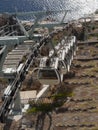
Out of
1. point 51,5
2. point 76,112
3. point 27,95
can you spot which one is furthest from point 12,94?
point 51,5

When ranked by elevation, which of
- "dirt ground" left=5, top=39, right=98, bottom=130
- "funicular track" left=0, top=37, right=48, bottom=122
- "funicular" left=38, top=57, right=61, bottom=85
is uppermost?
"funicular track" left=0, top=37, right=48, bottom=122

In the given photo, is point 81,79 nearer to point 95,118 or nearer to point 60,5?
point 95,118

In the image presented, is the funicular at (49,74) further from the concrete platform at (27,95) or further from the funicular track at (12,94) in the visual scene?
the concrete platform at (27,95)

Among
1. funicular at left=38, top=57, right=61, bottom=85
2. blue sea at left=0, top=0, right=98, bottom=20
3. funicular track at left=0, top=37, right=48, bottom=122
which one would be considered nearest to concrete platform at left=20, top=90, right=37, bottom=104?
funicular at left=38, top=57, right=61, bottom=85

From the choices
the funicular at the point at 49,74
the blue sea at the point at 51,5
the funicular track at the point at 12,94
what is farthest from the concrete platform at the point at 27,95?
the blue sea at the point at 51,5

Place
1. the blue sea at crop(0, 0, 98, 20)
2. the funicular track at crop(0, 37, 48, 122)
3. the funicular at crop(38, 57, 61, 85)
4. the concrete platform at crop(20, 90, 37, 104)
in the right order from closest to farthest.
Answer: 1. the funicular track at crop(0, 37, 48, 122)
2. the funicular at crop(38, 57, 61, 85)
3. the concrete platform at crop(20, 90, 37, 104)
4. the blue sea at crop(0, 0, 98, 20)

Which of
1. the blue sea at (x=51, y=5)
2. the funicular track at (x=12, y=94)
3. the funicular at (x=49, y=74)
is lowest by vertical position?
the blue sea at (x=51, y=5)

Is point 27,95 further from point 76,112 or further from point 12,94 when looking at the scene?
point 12,94

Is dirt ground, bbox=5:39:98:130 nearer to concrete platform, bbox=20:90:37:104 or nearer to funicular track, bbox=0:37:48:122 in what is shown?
funicular track, bbox=0:37:48:122

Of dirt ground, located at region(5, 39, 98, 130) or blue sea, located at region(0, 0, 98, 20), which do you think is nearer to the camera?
dirt ground, located at region(5, 39, 98, 130)

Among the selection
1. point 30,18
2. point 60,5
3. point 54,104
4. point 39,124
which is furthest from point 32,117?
point 60,5
